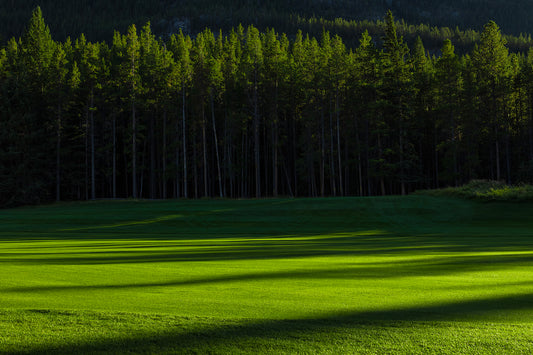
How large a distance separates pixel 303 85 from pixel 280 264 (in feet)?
164

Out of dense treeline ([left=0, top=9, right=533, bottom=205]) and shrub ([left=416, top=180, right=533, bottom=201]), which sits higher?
dense treeline ([left=0, top=9, right=533, bottom=205])

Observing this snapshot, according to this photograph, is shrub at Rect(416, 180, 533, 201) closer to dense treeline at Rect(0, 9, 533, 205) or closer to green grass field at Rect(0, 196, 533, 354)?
dense treeline at Rect(0, 9, 533, 205)

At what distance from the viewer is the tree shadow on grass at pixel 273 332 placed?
12.2 ft

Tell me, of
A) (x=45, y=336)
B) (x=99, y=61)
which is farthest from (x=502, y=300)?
(x=99, y=61)

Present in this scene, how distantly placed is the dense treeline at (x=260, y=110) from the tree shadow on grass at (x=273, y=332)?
46.9 meters

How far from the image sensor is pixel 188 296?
218 inches

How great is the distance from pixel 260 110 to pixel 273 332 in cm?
5780

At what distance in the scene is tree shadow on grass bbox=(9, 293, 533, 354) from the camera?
3.73 metres

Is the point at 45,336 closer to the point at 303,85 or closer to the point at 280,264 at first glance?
the point at 280,264

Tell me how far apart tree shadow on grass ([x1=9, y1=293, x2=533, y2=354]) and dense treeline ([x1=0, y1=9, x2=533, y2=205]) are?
A: 154 ft

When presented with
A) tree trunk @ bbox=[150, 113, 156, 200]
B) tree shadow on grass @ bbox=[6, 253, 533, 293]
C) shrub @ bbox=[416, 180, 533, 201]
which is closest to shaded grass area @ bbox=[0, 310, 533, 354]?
tree shadow on grass @ bbox=[6, 253, 533, 293]

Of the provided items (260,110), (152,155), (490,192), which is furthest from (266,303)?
(260,110)

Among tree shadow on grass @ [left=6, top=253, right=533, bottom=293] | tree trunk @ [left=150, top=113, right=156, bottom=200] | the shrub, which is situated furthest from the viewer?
tree trunk @ [left=150, top=113, right=156, bottom=200]

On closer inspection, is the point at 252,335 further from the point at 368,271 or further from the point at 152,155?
the point at 152,155
